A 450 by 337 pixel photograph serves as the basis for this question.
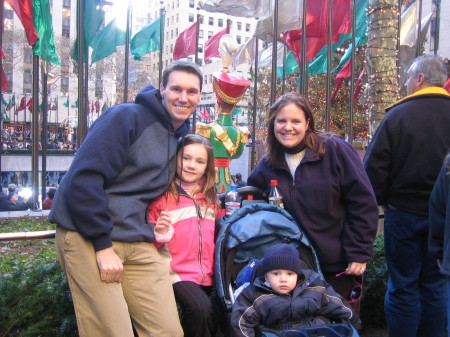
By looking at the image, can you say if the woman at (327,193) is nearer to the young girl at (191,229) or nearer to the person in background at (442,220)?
the person in background at (442,220)

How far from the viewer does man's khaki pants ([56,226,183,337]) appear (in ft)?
7.43

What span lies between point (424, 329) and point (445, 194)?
135 cm

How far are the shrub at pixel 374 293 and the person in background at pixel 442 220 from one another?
163 centimetres

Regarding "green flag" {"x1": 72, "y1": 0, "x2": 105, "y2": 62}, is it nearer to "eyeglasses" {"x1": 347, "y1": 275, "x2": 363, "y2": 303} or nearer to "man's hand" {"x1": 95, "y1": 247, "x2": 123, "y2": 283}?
"man's hand" {"x1": 95, "y1": 247, "x2": 123, "y2": 283}

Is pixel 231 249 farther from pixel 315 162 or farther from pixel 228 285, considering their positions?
pixel 315 162

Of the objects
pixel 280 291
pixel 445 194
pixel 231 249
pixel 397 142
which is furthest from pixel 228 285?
pixel 397 142

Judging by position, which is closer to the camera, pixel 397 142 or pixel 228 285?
pixel 228 285

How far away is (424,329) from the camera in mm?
3227

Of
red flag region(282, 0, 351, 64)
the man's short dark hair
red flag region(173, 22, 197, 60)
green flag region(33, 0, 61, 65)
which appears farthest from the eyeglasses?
red flag region(173, 22, 197, 60)

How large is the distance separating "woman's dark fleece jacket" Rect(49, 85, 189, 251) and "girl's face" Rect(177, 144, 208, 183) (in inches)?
6.3

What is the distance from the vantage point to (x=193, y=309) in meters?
2.54

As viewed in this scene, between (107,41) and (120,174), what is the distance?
4916mm

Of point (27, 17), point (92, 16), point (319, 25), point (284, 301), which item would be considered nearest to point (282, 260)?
point (284, 301)

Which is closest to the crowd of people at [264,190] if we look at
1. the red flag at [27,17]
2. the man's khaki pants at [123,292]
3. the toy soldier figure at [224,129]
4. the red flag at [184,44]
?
the man's khaki pants at [123,292]
